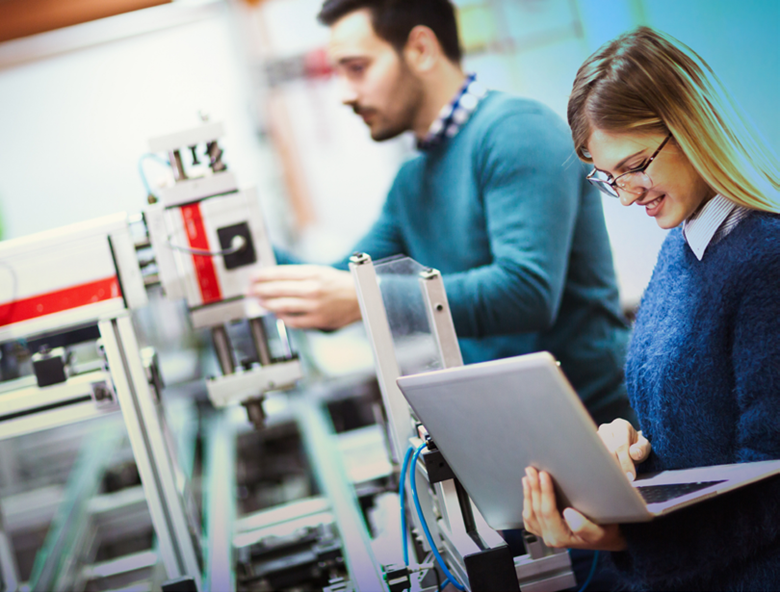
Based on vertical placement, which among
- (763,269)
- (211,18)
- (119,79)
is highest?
(211,18)

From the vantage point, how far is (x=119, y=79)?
3.81 metres

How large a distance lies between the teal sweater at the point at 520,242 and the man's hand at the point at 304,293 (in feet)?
0.78

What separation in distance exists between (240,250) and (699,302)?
34.7 inches

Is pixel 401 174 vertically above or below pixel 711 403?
above

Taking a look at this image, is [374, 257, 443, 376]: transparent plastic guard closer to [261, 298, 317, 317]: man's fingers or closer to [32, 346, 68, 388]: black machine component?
[261, 298, 317, 317]: man's fingers

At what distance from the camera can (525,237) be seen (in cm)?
147

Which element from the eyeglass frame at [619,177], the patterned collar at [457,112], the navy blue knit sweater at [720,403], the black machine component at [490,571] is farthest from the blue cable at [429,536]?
the patterned collar at [457,112]

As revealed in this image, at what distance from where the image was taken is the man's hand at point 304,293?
1.41m

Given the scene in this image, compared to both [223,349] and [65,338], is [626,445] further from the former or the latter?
[65,338]

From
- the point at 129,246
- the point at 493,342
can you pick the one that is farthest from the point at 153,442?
the point at 493,342

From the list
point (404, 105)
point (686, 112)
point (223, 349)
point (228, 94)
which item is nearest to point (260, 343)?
point (223, 349)

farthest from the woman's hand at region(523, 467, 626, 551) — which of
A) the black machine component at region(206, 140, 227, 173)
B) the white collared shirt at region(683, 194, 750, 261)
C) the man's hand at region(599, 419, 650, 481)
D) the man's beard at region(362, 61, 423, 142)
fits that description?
the man's beard at region(362, 61, 423, 142)

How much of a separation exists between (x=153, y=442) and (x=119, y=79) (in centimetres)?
300

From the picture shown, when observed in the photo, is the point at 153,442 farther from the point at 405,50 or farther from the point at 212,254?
the point at 405,50
